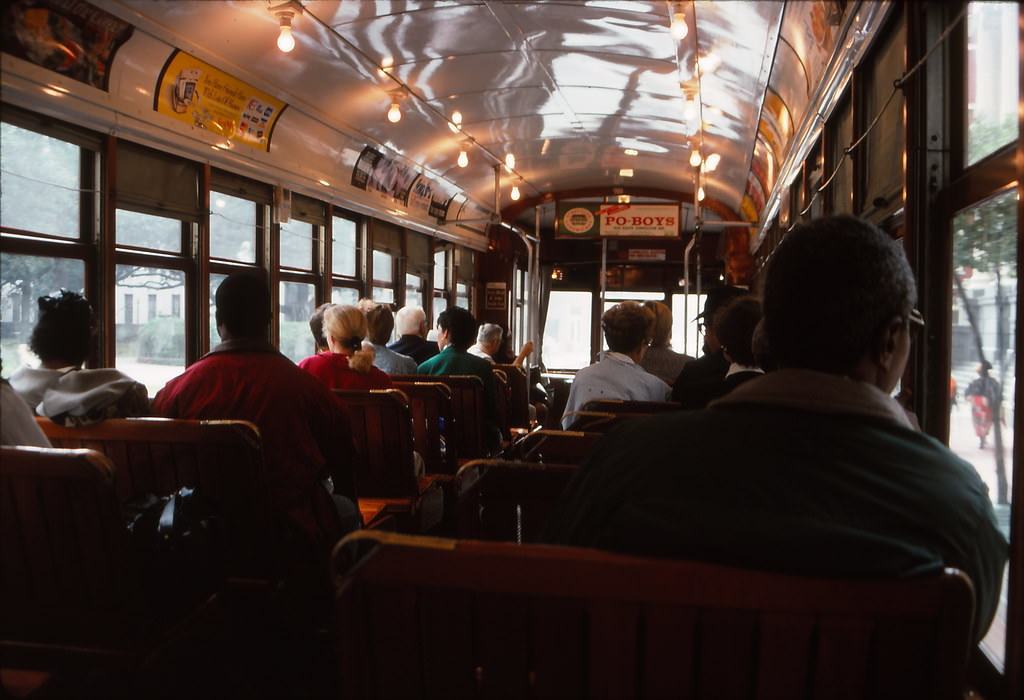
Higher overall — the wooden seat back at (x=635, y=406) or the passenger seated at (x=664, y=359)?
the passenger seated at (x=664, y=359)

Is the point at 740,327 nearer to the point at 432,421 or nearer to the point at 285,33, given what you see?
the point at 432,421

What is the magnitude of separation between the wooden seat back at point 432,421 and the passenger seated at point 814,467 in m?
2.77

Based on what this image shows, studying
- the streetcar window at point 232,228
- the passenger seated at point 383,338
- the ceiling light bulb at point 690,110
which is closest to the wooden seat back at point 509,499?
the passenger seated at point 383,338

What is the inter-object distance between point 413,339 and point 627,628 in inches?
188

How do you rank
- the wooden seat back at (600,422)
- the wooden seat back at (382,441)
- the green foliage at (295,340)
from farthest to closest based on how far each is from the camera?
the green foliage at (295,340) < the wooden seat back at (382,441) < the wooden seat back at (600,422)

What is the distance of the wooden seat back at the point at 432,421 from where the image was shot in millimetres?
3969

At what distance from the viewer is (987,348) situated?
7.29 feet

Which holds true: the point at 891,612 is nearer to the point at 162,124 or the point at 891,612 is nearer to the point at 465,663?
the point at 465,663

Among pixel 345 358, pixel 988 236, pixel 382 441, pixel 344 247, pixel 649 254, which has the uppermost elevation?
pixel 649 254

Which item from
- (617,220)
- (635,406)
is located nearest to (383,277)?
(617,220)

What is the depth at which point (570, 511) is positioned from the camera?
124 cm

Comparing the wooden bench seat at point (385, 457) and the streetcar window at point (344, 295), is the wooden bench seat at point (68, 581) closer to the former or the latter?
the wooden bench seat at point (385, 457)

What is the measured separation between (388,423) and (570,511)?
228 centimetres

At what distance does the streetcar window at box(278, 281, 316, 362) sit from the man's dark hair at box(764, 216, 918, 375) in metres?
5.85
